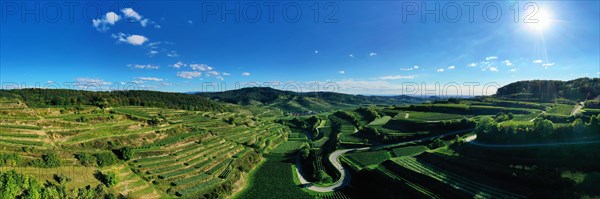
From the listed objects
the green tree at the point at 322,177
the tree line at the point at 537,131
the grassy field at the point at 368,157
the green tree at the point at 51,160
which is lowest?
the green tree at the point at 322,177

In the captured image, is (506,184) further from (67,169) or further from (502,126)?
(67,169)

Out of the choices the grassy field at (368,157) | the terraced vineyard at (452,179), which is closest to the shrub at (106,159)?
the grassy field at (368,157)

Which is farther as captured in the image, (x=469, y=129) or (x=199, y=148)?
(x=469, y=129)

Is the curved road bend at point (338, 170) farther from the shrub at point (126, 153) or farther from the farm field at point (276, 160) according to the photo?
the shrub at point (126, 153)

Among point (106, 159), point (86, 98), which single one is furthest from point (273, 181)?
point (86, 98)

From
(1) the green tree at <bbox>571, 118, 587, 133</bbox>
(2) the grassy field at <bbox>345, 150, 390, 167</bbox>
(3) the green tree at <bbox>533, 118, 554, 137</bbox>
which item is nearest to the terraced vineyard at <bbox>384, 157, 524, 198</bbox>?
(2) the grassy field at <bbox>345, 150, 390, 167</bbox>

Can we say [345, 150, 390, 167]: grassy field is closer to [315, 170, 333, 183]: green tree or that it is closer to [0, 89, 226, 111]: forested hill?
[315, 170, 333, 183]: green tree

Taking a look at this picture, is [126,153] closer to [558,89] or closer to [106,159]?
[106,159]

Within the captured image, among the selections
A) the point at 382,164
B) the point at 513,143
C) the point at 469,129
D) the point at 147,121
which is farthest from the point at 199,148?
the point at 469,129
